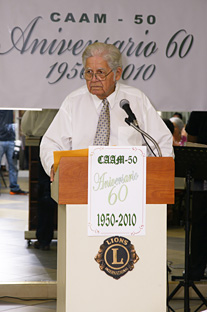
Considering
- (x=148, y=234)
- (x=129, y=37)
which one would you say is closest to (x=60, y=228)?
(x=148, y=234)

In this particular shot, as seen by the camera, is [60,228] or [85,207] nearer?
[85,207]

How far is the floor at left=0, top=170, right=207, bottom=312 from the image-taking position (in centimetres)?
443

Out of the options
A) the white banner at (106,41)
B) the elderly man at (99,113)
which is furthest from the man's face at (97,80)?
the white banner at (106,41)

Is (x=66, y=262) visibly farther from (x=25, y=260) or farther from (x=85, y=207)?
(x=25, y=260)

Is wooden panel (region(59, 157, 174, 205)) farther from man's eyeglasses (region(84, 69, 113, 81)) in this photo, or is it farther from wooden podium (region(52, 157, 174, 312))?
man's eyeglasses (region(84, 69, 113, 81))

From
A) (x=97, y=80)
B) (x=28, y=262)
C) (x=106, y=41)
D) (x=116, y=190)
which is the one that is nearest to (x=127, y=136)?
(x=97, y=80)

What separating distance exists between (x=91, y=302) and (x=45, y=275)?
8.97ft

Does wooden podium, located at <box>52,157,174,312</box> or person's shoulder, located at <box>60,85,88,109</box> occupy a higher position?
person's shoulder, located at <box>60,85,88,109</box>

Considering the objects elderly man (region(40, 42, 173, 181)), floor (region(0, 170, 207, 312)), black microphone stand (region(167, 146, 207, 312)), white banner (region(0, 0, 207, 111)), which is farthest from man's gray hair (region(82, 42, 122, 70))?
floor (region(0, 170, 207, 312))

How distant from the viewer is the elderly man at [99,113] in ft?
11.1

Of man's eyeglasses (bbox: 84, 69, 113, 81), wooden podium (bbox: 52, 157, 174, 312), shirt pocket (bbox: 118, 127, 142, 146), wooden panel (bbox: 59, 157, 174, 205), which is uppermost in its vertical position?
man's eyeglasses (bbox: 84, 69, 113, 81)

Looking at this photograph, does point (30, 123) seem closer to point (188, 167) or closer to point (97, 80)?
point (188, 167)

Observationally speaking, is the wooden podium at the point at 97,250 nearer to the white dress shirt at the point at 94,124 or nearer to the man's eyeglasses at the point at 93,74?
the white dress shirt at the point at 94,124

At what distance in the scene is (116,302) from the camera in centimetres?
268
